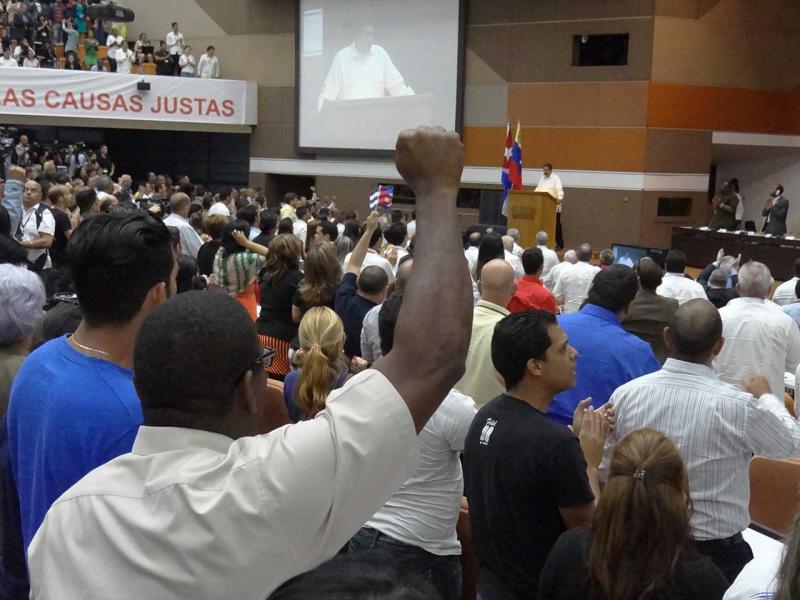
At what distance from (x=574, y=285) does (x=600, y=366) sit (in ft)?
16.5

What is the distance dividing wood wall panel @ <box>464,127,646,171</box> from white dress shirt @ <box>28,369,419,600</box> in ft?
63.3

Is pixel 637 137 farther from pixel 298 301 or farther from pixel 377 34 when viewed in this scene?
pixel 298 301

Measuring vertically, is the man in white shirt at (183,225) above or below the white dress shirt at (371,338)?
above

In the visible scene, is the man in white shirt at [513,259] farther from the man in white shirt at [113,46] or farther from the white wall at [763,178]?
the man in white shirt at [113,46]

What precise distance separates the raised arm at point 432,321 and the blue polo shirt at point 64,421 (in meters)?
0.86

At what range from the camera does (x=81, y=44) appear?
24.7 metres

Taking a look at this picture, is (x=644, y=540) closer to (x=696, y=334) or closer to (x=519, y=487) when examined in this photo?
(x=519, y=487)

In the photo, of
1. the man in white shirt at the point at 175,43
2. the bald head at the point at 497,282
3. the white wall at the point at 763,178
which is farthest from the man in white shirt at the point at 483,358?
the man in white shirt at the point at 175,43

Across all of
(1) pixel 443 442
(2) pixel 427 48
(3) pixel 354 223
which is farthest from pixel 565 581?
(2) pixel 427 48

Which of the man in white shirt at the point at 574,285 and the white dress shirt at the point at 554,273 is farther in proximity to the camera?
the white dress shirt at the point at 554,273

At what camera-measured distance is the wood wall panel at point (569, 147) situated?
20.1 m

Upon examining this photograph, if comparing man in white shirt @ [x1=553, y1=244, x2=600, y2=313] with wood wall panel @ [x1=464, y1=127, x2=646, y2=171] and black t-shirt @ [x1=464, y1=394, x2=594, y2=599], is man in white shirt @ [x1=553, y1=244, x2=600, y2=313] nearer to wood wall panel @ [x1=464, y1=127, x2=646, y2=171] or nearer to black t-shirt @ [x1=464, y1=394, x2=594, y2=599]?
black t-shirt @ [x1=464, y1=394, x2=594, y2=599]

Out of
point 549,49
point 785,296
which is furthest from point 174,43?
point 785,296

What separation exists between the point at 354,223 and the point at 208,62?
1558 centimetres
